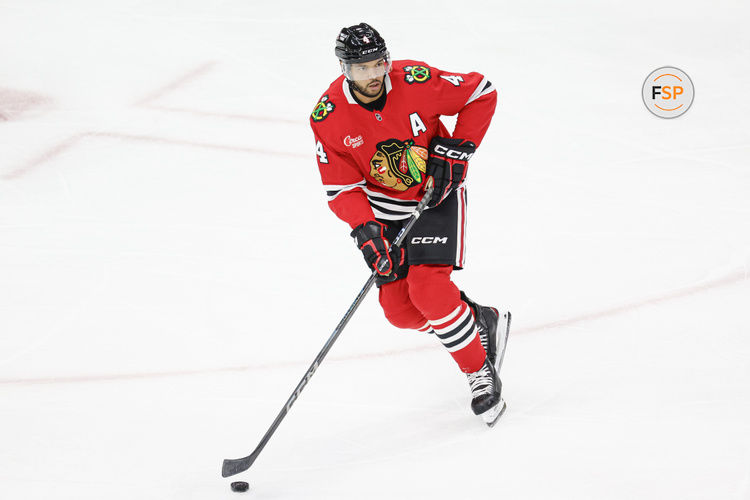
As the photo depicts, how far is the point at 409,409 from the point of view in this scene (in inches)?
108

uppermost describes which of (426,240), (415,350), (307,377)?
(426,240)

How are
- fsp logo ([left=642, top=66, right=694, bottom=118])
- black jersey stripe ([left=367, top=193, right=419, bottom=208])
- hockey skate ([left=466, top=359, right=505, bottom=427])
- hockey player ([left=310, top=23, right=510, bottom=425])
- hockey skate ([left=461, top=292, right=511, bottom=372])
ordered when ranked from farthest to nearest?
fsp logo ([left=642, top=66, right=694, bottom=118])
hockey skate ([left=461, top=292, right=511, bottom=372])
black jersey stripe ([left=367, top=193, right=419, bottom=208])
hockey skate ([left=466, top=359, right=505, bottom=427])
hockey player ([left=310, top=23, right=510, bottom=425])

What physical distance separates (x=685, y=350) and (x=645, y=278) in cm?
54

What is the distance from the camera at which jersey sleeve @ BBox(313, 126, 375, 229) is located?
2.51 meters

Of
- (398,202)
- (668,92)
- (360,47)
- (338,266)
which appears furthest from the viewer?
(668,92)

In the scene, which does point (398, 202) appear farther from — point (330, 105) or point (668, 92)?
point (668, 92)

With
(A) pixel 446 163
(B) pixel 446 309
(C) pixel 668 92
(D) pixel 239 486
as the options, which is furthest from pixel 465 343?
(C) pixel 668 92

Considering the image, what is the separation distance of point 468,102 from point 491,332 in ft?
2.67

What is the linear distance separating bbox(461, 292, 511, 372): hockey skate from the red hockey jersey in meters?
0.51

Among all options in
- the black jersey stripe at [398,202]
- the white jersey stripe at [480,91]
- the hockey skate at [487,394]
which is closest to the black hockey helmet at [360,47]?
the white jersey stripe at [480,91]

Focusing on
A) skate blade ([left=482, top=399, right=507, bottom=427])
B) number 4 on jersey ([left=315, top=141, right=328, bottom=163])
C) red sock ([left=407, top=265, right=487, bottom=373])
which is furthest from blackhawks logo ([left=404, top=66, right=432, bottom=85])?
skate blade ([left=482, top=399, right=507, bottom=427])

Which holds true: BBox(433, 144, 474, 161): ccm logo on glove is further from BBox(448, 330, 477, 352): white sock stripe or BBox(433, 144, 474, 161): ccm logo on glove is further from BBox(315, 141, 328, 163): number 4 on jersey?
BBox(448, 330, 477, 352): white sock stripe

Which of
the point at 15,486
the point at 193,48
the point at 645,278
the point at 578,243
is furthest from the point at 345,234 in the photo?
the point at 193,48

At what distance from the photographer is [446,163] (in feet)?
8.34
